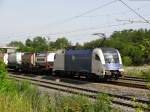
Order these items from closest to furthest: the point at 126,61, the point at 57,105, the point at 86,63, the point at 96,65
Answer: the point at 57,105, the point at 96,65, the point at 86,63, the point at 126,61

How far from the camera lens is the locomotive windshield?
3512 cm

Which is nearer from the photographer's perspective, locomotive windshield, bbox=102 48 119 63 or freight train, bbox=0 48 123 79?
freight train, bbox=0 48 123 79

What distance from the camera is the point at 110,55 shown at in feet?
117

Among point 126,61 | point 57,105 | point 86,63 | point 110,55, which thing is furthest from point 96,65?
point 126,61

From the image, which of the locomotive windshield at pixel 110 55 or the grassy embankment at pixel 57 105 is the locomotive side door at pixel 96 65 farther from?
the grassy embankment at pixel 57 105

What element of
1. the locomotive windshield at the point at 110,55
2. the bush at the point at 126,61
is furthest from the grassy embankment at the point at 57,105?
the bush at the point at 126,61

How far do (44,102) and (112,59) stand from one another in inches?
920

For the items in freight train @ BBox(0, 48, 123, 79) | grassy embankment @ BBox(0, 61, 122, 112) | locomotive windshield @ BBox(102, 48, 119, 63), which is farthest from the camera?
locomotive windshield @ BBox(102, 48, 119, 63)

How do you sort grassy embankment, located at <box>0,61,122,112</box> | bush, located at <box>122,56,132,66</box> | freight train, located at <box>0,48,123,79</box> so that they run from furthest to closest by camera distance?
bush, located at <box>122,56,132,66</box> → freight train, located at <box>0,48,123,79</box> → grassy embankment, located at <box>0,61,122,112</box>

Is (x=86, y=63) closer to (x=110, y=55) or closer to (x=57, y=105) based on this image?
(x=110, y=55)

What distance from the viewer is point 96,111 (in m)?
10.6

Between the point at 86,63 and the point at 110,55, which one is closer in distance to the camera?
the point at 110,55

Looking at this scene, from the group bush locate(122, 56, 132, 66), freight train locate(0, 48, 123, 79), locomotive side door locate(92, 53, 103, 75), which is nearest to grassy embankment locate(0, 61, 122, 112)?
locomotive side door locate(92, 53, 103, 75)

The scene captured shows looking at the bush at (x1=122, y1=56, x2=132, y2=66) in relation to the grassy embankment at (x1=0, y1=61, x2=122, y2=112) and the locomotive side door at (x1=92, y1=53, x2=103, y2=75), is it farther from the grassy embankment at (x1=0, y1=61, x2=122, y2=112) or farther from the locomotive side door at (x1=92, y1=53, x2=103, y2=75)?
the grassy embankment at (x1=0, y1=61, x2=122, y2=112)
